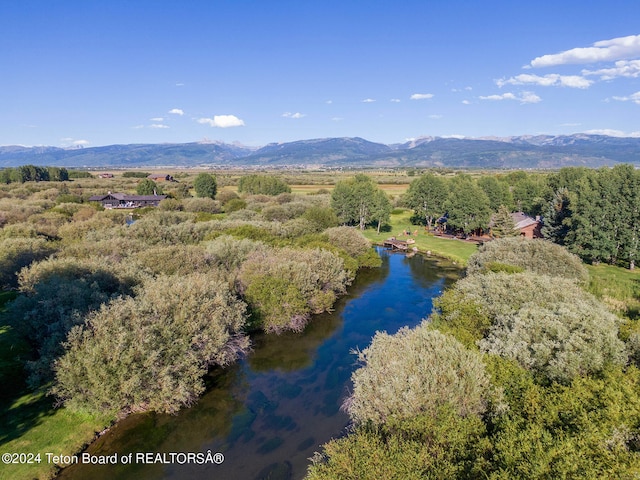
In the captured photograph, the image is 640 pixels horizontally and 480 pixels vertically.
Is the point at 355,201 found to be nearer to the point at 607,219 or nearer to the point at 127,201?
the point at 607,219

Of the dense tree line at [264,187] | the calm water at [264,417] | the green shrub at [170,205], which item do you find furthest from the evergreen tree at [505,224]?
the green shrub at [170,205]

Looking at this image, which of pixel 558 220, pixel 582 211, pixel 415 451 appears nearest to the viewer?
pixel 415 451

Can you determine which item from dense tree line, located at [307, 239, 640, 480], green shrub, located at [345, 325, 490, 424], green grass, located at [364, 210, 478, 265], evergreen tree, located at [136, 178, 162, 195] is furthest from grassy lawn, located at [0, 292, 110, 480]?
evergreen tree, located at [136, 178, 162, 195]

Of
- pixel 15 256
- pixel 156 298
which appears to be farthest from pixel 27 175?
pixel 156 298

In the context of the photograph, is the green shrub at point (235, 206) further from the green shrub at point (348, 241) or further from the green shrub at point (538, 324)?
the green shrub at point (538, 324)

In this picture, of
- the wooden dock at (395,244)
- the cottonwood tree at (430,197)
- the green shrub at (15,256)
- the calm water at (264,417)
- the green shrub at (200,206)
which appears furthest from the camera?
the green shrub at (200,206)

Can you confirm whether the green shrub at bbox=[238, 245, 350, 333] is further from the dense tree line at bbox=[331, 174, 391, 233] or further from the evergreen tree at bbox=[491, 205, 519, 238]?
the dense tree line at bbox=[331, 174, 391, 233]

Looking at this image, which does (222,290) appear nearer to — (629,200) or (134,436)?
(134,436)
